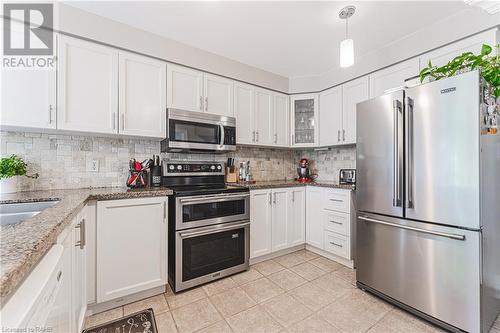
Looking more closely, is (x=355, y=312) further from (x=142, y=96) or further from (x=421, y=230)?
Answer: (x=142, y=96)

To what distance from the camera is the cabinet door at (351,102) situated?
106 inches

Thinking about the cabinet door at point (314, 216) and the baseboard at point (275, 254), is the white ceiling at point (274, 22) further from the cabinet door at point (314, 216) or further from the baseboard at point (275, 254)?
the baseboard at point (275, 254)

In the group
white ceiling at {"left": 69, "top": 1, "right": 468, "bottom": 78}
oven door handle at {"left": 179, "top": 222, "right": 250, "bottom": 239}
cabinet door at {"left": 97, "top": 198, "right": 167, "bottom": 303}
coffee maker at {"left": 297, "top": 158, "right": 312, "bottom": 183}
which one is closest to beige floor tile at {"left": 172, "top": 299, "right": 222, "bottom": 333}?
cabinet door at {"left": 97, "top": 198, "right": 167, "bottom": 303}

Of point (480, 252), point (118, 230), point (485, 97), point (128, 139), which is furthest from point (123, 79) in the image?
point (480, 252)

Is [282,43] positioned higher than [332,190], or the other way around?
[282,43]

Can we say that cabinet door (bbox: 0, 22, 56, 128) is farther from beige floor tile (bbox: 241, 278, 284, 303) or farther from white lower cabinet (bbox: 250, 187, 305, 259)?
beige floor tile (bbox: 241, 278, 284, 303)

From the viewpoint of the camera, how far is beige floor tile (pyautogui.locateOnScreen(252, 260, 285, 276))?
2461 millimetres

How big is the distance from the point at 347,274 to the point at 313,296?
63cm

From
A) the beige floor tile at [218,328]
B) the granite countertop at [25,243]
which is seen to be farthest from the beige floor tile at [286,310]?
the granite countertop at [25,243]

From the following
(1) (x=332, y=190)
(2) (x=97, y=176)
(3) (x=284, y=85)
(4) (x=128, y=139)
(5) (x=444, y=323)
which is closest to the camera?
(5) (x=444, y=323)

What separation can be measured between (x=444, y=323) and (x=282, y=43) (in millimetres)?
2798

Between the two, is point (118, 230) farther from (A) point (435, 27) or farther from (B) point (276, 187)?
(A) point (435, 27)

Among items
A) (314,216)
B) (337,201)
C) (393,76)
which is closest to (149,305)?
(314,216)

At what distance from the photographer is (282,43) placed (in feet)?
7.94
